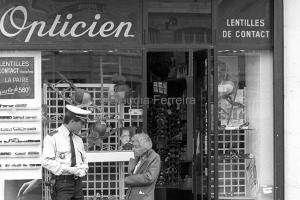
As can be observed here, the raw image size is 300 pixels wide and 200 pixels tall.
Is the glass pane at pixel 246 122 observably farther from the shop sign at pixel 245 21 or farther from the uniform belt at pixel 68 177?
the uniform belt at pixel 68 177

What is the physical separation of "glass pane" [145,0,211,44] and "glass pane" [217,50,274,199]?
0.53 m

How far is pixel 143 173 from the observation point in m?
6.96

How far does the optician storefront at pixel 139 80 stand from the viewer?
828 centimetres

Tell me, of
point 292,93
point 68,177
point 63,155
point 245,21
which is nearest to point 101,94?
point 63,155

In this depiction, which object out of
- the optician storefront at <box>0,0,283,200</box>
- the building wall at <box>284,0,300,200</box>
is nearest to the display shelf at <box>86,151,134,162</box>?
the optician storefront at <box>0,0,283,200</box>

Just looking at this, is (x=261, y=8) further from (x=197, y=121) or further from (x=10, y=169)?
(x=10, y=169)

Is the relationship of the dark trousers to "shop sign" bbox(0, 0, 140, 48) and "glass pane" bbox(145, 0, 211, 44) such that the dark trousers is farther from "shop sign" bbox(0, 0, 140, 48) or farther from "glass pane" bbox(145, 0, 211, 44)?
"glass pane" bbox(145, 0, 211, 44)

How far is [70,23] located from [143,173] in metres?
2.46

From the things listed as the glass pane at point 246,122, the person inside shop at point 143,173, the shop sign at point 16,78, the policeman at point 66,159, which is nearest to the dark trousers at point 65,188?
the policeman at point 66,159

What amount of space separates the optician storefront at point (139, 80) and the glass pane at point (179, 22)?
13mm

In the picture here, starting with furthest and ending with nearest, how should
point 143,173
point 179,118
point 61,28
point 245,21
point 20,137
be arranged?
point 179,118, point 245,21, point 61,28, point 20,137, point 143,173

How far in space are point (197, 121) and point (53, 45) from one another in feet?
7.58

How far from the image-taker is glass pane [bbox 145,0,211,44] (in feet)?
28.2

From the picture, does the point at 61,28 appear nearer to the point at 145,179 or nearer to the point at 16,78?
the point at 16,78
